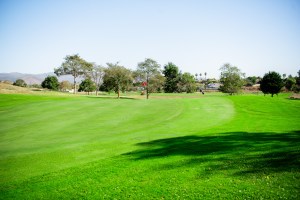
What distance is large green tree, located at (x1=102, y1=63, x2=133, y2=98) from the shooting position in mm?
93000

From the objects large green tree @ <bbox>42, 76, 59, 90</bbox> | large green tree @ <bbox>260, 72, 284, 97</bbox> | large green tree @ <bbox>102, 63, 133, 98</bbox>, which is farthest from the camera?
large green tree @ <bbox>42, 76, 59, 90</bbox>

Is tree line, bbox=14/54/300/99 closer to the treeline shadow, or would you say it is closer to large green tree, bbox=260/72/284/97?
large green tree, bbox=260/72/284/97

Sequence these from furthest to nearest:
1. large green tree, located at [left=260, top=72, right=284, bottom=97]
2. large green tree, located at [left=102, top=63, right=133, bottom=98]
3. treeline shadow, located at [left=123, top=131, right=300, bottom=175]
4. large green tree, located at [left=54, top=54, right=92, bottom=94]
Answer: large green tree, located at [left=54, top=54, right=92, bottom=94]
large green tree, located at [left=102, top=63, right=133, bottom=98]
large green tree, located at [left=260, top=72, right=284, bottom=97]
treeline shadow, located at [left=123, top=131, right=300, bottom=175]

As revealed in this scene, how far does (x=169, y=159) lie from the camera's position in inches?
438

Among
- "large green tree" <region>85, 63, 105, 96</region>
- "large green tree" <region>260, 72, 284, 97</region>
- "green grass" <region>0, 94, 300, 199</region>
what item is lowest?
"green grass" <region>0, 94, 300, 199</region>

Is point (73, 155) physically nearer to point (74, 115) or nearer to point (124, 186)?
point (124, 186)

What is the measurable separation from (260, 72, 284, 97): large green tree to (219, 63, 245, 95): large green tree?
63.1ft

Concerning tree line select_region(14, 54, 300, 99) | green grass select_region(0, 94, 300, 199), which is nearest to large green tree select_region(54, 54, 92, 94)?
tree line select_region(14, 54, 300, 99)

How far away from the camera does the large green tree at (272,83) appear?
79688 mm

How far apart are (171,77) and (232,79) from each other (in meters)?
58.1

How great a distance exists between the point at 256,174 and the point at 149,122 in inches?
653

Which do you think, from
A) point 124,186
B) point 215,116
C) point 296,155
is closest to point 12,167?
point 124,186

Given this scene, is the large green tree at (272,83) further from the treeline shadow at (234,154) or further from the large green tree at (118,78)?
the treeline shadow at (234,154)

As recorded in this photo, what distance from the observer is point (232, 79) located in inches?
4038
